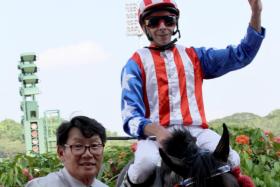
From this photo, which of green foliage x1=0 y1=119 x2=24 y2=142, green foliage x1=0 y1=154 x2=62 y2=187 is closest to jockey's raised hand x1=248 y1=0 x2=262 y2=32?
green foliage x1=0 y1=154 x2=62 y2=187

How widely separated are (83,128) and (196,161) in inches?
24.8

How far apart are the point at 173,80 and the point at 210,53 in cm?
38

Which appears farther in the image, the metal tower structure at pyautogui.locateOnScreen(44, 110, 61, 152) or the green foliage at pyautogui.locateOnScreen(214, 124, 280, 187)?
the metal tower structure at pyautogui.locateOnScreen(44, 110, 61, 152)

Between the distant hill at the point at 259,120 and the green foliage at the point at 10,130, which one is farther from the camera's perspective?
the green foliage at the point at 10,130

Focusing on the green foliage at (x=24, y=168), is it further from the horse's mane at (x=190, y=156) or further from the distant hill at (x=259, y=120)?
the distant hill at (x=259, y=120)

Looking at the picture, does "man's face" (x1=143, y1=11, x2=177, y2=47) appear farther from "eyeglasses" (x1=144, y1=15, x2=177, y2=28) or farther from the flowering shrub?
the flowering shrub

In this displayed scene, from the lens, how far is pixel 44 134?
1320 centimetres

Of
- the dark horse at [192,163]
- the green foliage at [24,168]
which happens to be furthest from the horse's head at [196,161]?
the green foliage at [24,168]

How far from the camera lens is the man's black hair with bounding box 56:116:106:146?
322 centimetres

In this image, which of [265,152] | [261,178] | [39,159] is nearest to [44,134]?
[39,159]

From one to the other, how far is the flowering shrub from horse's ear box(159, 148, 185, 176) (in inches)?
131

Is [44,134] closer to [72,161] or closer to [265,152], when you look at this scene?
[265,152]

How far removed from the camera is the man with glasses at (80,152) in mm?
3199

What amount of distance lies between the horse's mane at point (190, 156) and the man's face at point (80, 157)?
0.45 metres
